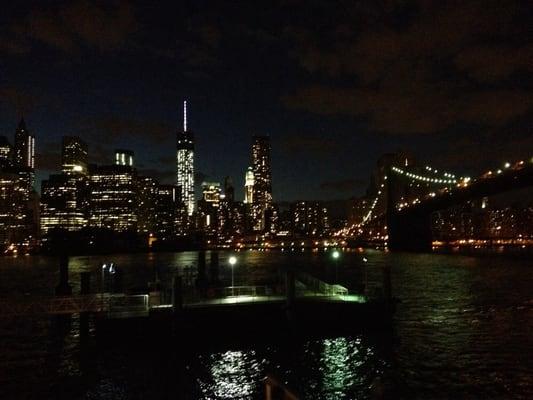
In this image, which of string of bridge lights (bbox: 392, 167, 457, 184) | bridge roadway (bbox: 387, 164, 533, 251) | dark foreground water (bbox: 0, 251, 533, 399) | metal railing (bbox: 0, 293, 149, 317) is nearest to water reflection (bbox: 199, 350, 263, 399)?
dark foreground water (bbox: 0, 251, 533, 399)

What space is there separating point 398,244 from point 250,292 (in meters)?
117

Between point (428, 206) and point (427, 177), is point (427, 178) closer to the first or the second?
point (427, 177)

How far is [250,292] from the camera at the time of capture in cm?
3450

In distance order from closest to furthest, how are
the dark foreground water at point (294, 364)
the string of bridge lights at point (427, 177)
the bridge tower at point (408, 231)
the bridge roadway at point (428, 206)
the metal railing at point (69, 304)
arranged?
1. the dark foreground water at point (294, 364)
2. the metal railing at point (69, 304)
3. the bridge roadway at point (428, 206)
4. the bridge tower at point (408, 231)
5. the string of bridge lights at point (427, 177)

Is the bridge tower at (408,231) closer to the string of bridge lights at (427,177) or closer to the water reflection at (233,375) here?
the string of bridge lights at (427,177)

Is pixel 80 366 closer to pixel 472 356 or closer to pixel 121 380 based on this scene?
pixel 121 380

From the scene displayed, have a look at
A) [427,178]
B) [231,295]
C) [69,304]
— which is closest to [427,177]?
[427,178]

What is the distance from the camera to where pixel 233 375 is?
963 inches

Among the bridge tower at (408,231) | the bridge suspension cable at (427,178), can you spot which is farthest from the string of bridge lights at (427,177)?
the bridge tower at (408,231)

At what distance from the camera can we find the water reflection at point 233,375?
22156mm

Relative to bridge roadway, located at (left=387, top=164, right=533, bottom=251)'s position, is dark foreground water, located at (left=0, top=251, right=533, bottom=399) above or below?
below

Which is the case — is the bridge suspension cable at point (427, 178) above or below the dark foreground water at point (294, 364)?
above

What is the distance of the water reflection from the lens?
22.2 meters

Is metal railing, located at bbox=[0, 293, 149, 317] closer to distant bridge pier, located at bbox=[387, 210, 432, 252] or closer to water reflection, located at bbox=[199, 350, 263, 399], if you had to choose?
water reflection, located at bbox=[199, 350, 263, 399]
